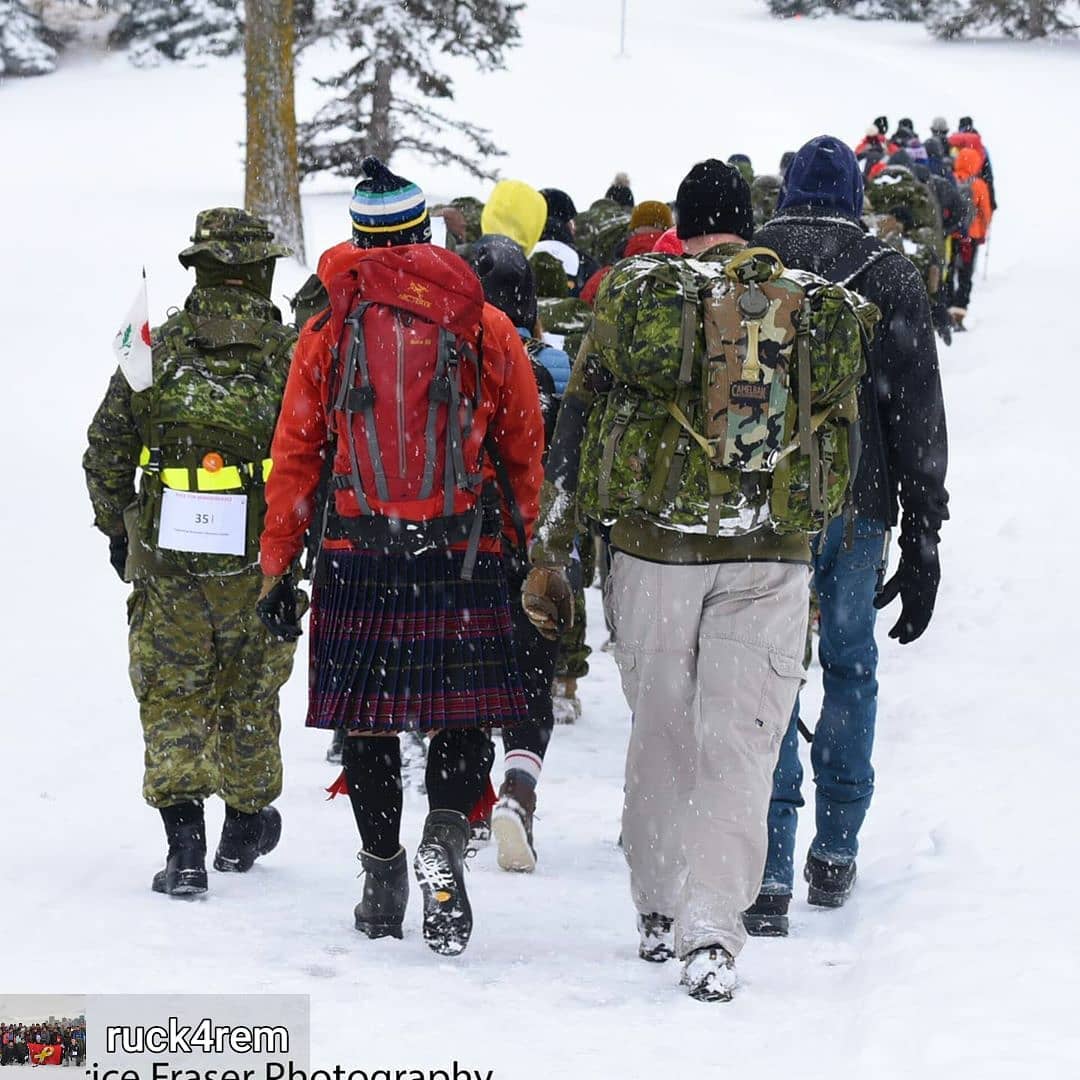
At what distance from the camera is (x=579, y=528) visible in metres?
4.43

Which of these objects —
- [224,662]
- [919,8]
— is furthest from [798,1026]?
[919,8]

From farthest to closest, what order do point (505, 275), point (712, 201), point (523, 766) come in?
point (523, 766)
point (505, 275)
point (712, 201)

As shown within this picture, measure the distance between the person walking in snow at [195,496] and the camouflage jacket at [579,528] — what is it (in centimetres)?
103

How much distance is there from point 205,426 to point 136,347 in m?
0.29

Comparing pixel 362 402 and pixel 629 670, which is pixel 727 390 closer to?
pixel 629 670

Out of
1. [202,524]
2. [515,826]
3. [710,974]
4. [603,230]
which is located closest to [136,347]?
[202,524]

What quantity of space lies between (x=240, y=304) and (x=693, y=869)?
6.94 feet

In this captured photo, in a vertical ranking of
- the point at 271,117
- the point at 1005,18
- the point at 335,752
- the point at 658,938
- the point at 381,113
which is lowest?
the point at 1005,18

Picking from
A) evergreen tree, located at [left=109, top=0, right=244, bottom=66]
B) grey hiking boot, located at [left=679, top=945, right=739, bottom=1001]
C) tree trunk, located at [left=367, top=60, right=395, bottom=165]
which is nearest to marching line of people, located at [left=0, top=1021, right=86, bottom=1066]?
grey hiking boot, located at [left=679, top=945, right=739, bottom=1001]

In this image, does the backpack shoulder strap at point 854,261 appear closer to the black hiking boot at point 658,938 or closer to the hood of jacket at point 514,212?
the black hiking boot at point 658,938

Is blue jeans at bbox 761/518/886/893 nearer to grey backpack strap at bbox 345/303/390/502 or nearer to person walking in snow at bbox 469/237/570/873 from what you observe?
person walking in snow at bbox 469/237/570/873

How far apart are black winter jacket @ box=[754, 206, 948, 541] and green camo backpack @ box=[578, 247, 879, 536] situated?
482 mm

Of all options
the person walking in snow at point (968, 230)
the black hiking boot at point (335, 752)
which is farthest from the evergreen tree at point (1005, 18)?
the black hiking boot at point (335, 752)

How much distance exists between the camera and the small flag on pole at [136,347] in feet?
16.3
